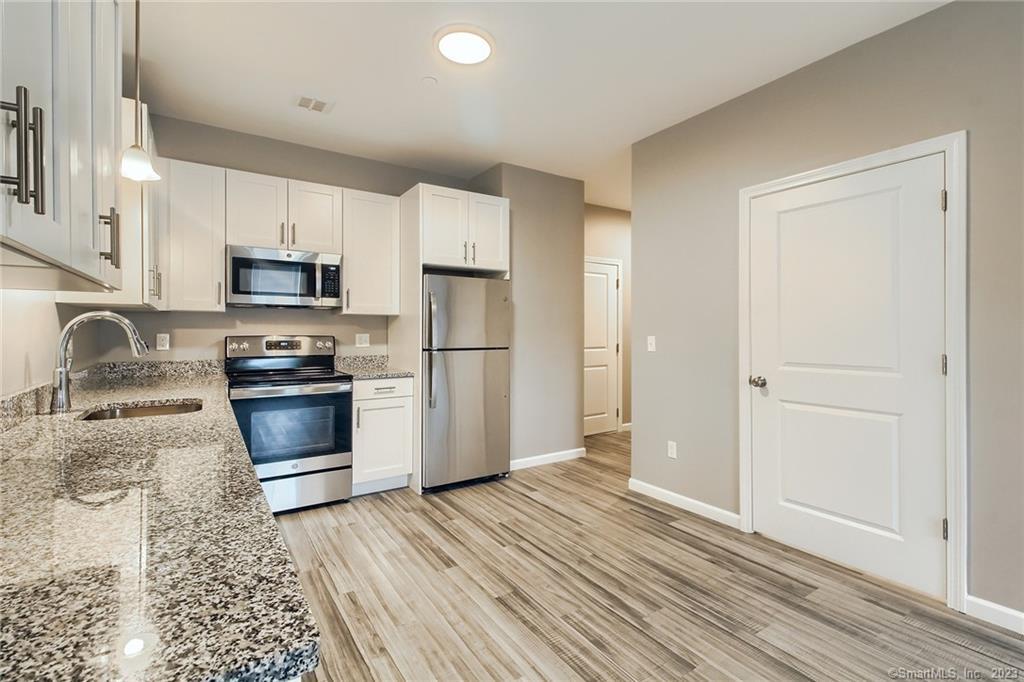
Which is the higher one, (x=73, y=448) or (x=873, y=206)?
(x=873, y=206)

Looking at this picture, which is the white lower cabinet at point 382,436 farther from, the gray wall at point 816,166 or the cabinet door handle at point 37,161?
the cabinet door handle at point 37,161

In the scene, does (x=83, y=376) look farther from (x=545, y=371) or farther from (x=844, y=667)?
(x=844, y=667)

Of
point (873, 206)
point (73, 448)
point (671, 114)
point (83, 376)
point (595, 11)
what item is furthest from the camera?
point (671, 114)

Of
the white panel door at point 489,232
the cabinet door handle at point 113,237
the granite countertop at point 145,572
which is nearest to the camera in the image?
the granite countertop at point 145,572

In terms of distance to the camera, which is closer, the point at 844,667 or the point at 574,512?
the point at 844,667

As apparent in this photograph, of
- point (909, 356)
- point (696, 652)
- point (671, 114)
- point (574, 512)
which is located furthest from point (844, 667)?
point (671, 114)

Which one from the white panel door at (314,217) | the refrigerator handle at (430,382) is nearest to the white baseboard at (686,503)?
the refrigerator handle at (430,382)

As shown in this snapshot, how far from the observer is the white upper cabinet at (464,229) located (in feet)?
11.7

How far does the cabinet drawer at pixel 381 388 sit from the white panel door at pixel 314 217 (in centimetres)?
106

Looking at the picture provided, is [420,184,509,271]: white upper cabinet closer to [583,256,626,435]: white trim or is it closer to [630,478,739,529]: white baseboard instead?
[630,478,739,529]: white baseboard

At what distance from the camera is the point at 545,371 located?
429cm

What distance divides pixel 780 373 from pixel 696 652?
160 cm

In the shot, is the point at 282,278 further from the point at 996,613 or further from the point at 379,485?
the point at 996,613

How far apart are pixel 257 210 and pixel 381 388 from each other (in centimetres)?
152
